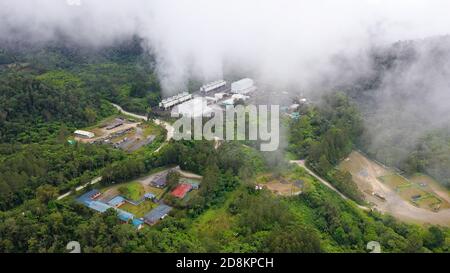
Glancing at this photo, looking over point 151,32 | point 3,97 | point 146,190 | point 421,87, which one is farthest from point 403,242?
point 151,32

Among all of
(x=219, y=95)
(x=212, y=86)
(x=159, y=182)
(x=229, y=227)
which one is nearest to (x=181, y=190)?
(x=159, y=182)

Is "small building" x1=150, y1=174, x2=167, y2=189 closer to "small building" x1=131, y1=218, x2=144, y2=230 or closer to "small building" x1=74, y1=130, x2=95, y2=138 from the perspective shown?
"small building" x1=131, y1=218, x2=144, y2=230

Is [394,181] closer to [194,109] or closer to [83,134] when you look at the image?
[194,109]

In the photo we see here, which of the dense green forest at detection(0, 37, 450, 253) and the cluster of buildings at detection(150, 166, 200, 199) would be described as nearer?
the dense green forest at detection(0, 37, 450, 253)

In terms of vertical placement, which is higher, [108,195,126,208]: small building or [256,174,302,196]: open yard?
[256,174,302,196]: open yard

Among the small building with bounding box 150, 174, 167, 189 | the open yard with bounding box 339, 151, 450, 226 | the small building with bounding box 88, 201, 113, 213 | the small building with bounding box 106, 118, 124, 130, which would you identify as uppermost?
the small building with bounding box 106, 118, 124, 130

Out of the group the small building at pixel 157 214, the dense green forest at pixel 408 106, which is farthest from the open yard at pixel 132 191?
the dense green forest at pixel 408 106

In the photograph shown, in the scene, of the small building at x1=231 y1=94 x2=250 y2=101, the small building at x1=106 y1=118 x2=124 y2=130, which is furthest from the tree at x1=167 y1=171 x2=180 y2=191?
the small building at x1=231 y1=94 x2=250 y2=101

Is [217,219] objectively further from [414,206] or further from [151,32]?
[151,32]
